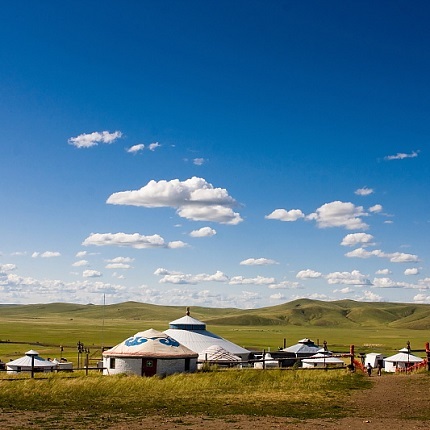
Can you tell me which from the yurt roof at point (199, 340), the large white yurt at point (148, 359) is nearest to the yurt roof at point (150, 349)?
the large white yurt at point (148, 359)

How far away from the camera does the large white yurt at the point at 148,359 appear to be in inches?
1593

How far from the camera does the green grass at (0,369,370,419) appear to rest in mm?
24234

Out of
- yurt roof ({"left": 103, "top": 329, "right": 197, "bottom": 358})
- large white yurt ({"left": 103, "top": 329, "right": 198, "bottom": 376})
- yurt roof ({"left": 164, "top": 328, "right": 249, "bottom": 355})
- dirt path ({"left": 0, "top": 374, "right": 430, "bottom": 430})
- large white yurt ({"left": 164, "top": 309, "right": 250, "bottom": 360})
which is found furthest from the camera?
large white yurt ({"left": 164, "top": 309, "right": 250, "bottom": 360})

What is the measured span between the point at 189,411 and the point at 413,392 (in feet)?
38.1

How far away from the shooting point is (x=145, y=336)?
43094mm

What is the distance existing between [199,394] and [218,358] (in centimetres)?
1773

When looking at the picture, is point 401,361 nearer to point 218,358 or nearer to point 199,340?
point 199,340

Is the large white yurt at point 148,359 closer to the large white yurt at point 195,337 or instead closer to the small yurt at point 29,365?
the large white yurt at point 195,337

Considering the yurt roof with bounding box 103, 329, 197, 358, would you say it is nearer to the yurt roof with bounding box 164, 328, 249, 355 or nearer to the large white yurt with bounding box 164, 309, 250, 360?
the large white yurt with bounding box 164, 309, 250, 360

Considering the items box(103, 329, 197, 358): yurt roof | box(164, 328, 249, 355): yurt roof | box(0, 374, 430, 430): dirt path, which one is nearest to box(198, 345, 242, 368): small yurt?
box(164, 328, 249, 355): yurt roof

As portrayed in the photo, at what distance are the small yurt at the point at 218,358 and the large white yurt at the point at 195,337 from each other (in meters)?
1.95

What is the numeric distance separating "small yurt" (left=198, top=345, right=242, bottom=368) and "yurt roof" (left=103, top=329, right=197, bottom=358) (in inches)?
152

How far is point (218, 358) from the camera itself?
47344 mm

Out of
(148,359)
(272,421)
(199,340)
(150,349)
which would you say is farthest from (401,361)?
(272,421)
